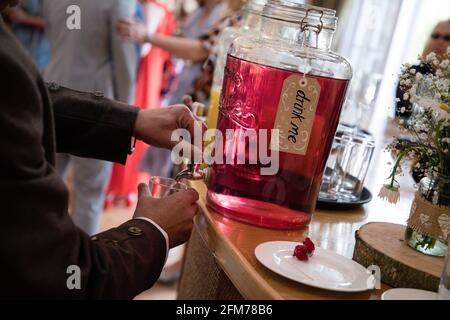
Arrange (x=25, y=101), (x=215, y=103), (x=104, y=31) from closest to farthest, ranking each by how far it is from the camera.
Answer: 1. (x=25, y=101)
2. (x=215, y=103)
3. (x=104, y=31)

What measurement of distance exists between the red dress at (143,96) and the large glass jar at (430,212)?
2.46 metres

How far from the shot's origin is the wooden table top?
707mm

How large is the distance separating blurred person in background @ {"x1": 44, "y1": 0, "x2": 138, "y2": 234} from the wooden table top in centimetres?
157

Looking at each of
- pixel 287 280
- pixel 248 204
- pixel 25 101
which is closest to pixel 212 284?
pixel 248 204

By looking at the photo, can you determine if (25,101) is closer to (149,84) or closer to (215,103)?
(215,103)

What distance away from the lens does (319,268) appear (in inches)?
30.4

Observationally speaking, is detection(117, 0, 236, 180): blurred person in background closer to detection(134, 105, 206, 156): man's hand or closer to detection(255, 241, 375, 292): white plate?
detection(134, 105, 206, 156): man's hand

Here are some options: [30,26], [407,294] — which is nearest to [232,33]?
[407,294]

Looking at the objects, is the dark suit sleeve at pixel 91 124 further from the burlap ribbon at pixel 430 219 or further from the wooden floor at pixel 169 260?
the wooden floor at pixel 169 260

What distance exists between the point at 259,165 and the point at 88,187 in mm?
1962

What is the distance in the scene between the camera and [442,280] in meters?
0.72

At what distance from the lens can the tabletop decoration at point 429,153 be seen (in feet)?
2.66

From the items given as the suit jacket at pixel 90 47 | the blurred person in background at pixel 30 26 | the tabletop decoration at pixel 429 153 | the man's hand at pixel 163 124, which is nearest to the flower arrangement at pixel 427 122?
the tabletop decoration at pixel 429 153

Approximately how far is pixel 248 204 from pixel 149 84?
2703 mm
